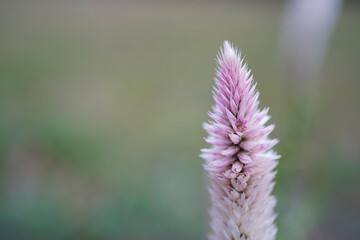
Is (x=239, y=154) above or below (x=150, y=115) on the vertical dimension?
below

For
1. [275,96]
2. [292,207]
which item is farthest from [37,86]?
[292,207]

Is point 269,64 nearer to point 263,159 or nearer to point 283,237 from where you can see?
point 283,237

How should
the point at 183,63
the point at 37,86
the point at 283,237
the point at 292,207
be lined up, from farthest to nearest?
the point at 183,63
the point at 37,86
the point at 292,207
the point at 283,237

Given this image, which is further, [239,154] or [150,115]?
[150,115]

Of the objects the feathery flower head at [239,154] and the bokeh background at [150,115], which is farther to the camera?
the bokeh background at [150,115]
